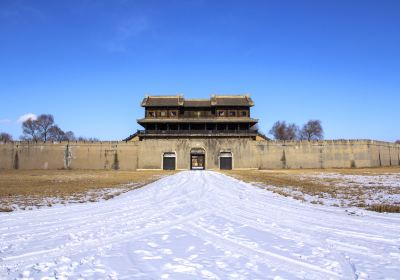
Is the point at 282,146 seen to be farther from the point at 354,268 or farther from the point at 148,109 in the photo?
the point at 354,268

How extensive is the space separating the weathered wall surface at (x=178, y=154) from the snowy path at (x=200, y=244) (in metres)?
40.2

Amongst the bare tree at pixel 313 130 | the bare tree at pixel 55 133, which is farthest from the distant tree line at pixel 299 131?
the bare tree at pixel 55 133

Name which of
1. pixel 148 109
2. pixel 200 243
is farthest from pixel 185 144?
pixel 200 243

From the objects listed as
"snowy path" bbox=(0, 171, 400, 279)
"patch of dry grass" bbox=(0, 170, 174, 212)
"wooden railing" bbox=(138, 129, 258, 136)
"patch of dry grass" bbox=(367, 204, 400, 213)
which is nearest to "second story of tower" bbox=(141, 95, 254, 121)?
"wooden railing" bbox=(138, 129, 258, 136)

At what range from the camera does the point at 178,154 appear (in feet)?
159

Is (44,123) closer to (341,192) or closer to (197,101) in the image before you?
(197,101)

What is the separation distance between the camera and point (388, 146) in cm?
5350

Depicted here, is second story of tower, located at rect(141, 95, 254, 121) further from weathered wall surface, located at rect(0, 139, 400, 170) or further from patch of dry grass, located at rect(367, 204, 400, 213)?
patch of dry grass, located at rect(367, 204, 400, 213)

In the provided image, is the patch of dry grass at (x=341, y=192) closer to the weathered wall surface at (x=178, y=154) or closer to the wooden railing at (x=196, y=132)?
the weathered wall surface at (x=178, y=154)

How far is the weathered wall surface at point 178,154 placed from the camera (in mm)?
48250

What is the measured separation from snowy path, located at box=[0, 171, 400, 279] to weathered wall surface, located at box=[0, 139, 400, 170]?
40.2m

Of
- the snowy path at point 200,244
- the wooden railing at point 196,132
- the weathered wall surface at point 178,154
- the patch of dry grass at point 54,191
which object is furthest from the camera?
the wooden railing at point 196,132

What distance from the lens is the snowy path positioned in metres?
3.66

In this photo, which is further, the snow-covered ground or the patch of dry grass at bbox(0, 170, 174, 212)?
the patch of dry grass at bbox(0, 170, 174, 212)
